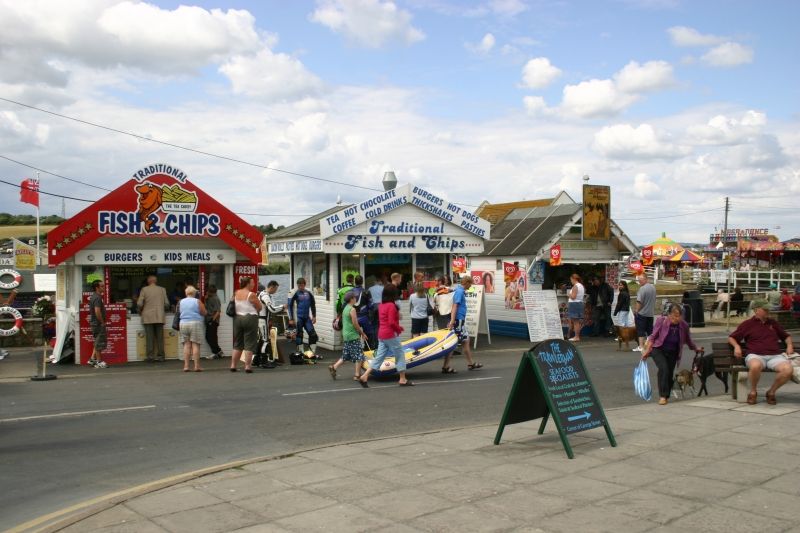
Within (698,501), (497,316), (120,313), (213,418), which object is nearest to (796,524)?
(698,501)

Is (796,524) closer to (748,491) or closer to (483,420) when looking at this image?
(748,491)

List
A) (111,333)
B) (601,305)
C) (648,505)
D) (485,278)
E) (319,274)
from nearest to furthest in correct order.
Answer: (648,505), (111,333), (319,274), (601,305), (485,278)

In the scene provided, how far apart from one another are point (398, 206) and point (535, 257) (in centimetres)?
501

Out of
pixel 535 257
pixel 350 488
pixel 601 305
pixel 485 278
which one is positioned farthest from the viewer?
pixel 485 278

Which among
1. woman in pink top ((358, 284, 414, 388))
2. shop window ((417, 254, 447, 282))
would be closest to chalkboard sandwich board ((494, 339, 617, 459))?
woman in pink top ((358, 284, 414, 388))

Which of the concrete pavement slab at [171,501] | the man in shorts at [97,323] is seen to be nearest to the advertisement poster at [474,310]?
the man in shorts at [97,323]

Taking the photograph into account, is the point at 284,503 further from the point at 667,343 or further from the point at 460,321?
the point at 460,321

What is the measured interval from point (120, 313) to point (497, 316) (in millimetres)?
11637

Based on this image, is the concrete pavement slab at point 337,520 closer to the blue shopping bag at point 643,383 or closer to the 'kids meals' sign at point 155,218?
the blue shopping bag at point 643,383

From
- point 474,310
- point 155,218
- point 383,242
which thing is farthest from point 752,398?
point 155,218

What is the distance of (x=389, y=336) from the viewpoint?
13.2 metres

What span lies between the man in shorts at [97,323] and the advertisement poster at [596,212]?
1376 centimetres

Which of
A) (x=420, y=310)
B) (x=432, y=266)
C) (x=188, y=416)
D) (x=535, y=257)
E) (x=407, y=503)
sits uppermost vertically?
(x=535, y=257)

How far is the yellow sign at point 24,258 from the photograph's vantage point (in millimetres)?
28125
